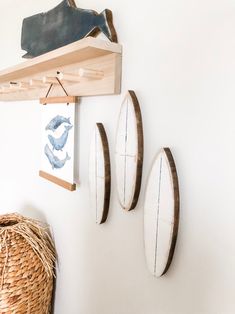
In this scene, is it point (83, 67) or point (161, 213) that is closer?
point (161, 213)

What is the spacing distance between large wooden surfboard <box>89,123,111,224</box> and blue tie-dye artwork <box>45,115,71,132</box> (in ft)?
0.61

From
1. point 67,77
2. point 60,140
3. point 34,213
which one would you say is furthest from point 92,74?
point 34,213

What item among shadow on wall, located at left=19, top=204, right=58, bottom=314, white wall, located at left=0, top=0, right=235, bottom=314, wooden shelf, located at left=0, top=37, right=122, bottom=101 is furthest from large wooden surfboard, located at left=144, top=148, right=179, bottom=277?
shadow on wall, located at left=19, top=204, right=58, bottom=314

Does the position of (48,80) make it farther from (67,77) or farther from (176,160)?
(176,160)

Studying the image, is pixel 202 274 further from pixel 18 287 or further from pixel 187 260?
pixel 18 287

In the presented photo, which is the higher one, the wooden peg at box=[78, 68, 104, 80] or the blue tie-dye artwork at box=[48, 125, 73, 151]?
the wooden peg at box=[78, 68, 104, 80]

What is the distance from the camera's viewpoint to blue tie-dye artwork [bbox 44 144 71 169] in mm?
1006

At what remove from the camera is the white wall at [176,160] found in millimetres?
522

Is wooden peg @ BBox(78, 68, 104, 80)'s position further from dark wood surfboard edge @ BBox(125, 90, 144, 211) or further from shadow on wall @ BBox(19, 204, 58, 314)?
shadow on wall @ BBox(19, 204, 58, 314)

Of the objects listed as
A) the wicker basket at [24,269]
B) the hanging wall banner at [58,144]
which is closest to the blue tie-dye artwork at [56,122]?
the hanging wall banner at [58,144]

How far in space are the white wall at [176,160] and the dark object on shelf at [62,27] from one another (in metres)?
0.04

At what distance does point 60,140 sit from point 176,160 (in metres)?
0.55

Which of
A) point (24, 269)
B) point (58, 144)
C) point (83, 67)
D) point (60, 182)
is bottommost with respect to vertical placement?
point (24, 269)

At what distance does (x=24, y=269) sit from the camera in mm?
922
